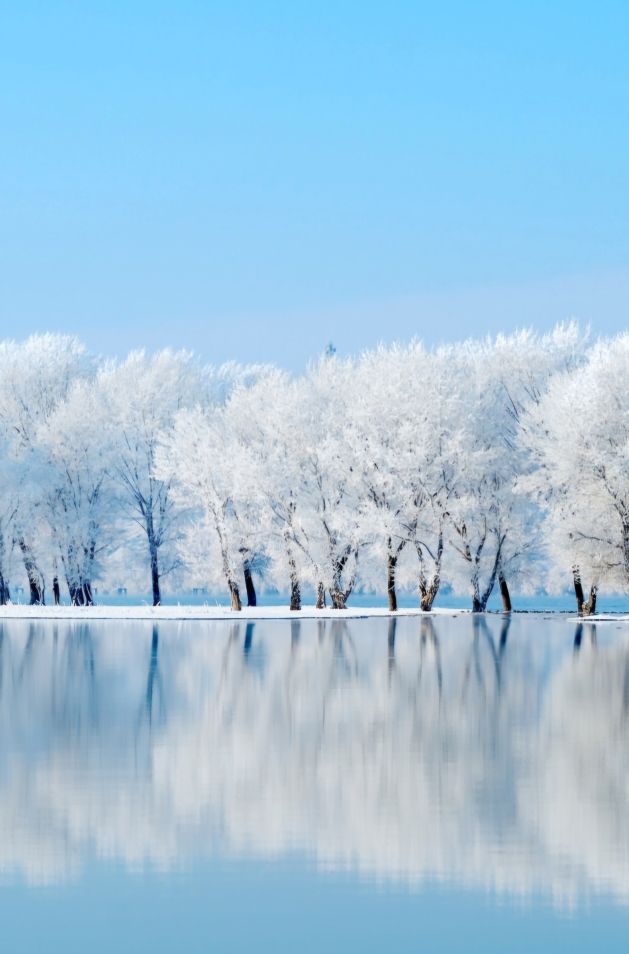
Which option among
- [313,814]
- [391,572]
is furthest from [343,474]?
[313,814]

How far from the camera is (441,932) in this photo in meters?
8.70

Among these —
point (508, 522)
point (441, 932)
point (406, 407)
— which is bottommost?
point (441, 932)

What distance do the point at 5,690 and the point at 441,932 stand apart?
646 inches

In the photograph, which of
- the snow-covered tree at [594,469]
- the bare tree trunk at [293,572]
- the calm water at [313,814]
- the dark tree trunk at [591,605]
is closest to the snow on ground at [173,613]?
the bare tree trunk at [293,572]

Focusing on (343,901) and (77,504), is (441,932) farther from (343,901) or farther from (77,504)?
(77,504)

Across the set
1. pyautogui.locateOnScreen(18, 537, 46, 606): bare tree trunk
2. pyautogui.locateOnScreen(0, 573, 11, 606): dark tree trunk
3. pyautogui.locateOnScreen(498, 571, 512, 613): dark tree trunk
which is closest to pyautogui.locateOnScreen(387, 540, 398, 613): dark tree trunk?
pyautogui.locateOnScreen(498, 571, 512, 613): dark tree trunk

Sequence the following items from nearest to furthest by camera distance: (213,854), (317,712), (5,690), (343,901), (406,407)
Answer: (343,901) < (213,854) < (317,712) < (5,690) < (406,407)

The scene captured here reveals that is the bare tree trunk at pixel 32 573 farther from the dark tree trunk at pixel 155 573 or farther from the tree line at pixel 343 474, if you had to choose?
the dark tree trunk at pixel 155 573

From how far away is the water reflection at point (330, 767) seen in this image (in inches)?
424

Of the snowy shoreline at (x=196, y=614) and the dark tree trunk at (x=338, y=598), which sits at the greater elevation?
the dark tree trunk at (x=338, y=598)

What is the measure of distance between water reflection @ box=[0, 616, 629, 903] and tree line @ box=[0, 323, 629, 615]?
26.5m

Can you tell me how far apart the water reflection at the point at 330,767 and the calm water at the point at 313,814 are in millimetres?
39

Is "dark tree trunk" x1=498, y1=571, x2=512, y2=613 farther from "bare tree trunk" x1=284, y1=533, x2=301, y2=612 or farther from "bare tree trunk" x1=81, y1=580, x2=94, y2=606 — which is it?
"bare tree trunk" x1=81, y1=580, x2=94, y2=606

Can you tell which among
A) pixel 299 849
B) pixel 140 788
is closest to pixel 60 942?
pixel 299 849
